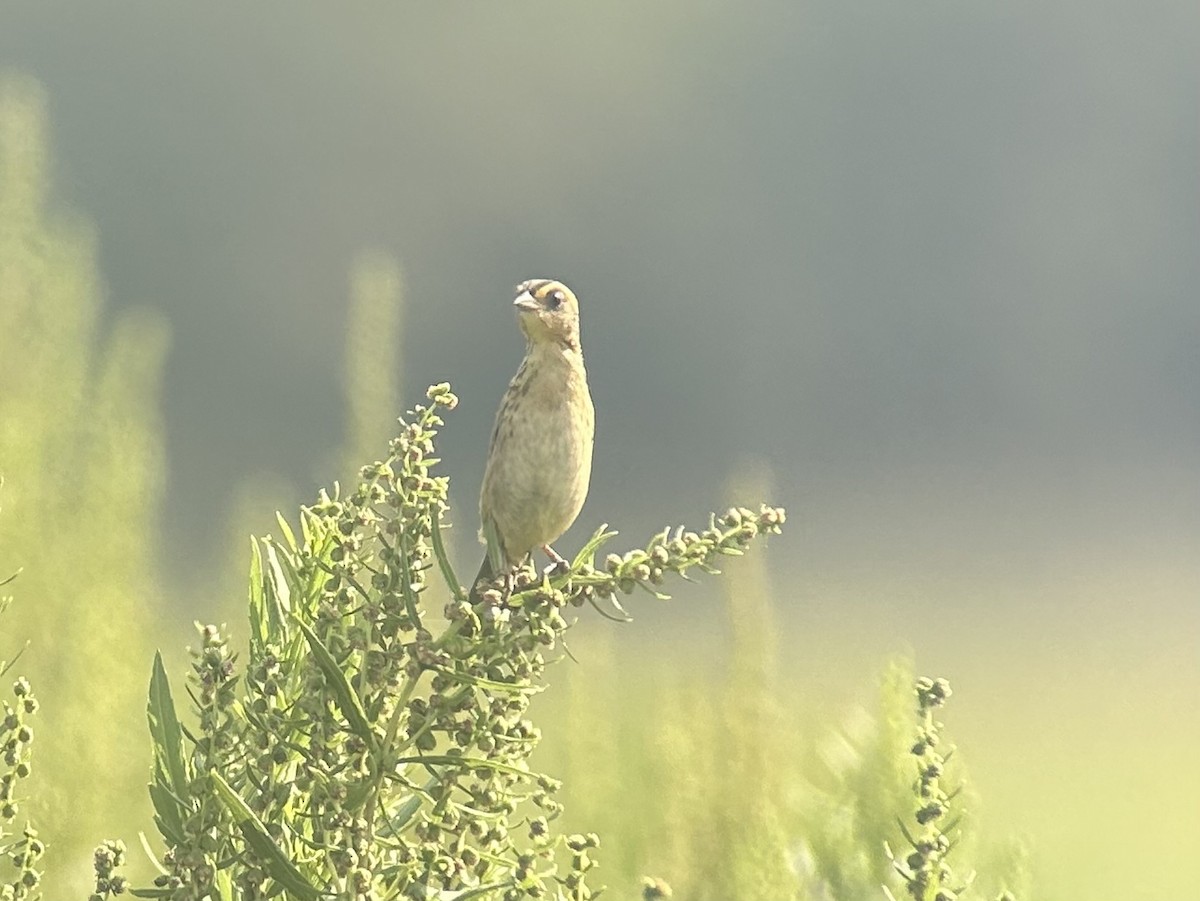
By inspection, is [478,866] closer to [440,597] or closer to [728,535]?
[728,535]

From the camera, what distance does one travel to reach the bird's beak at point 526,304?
1.57 metres

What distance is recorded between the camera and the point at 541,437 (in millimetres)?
1545

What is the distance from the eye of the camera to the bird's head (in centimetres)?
160

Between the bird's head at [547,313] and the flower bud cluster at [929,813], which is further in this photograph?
the bird's head at [547,313]

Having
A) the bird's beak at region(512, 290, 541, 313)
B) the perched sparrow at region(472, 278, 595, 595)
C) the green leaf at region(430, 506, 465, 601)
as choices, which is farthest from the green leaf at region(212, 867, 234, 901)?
the bird's beak at region(512, 290, 541, 313)

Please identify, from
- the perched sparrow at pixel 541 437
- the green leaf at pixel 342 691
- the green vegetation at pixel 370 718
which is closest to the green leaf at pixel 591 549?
the green vegetation at pixel 370 718

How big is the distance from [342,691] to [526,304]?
964 mm

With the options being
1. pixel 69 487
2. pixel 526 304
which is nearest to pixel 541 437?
pixel 526 304

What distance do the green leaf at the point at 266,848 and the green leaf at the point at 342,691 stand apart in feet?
0.20

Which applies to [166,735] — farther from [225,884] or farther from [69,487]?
[69,487]

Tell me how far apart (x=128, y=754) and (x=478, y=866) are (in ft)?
4.50

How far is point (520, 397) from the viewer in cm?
159

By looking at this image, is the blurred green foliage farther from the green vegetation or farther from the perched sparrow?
the perched sparrow

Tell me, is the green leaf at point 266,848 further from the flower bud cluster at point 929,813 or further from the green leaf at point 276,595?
the flower bud cluster at point 929,813
